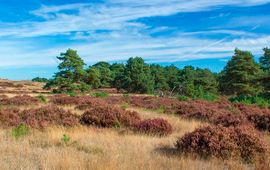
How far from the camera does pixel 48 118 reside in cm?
1313

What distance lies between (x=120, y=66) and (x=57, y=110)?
81.4 metres

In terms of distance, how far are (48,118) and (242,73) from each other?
136 feet

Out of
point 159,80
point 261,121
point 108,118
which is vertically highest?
point 159,80

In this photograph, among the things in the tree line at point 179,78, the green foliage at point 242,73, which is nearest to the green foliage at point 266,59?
the tree line at point 179,78

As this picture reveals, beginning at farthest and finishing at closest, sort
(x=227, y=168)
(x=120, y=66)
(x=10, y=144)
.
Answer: (x=120, y=66) < (x=10, y=144) < (x=227, y=168)

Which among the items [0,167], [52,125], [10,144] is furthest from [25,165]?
[52,125]

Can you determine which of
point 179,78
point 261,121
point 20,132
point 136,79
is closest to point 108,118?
point 20,132

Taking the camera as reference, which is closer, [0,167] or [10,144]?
[0,167]

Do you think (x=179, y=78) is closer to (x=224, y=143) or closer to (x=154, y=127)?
(x=154, y=127)

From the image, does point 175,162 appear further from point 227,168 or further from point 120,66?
point 120,66

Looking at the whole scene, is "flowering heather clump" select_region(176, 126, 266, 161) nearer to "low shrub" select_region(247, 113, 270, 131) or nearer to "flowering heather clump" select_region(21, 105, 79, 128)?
"low shrub" select_region(247, 113, 270, 131)

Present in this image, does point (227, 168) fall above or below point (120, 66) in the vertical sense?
below

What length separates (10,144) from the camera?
8516mm

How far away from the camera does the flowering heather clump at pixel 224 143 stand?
7.62 meters
